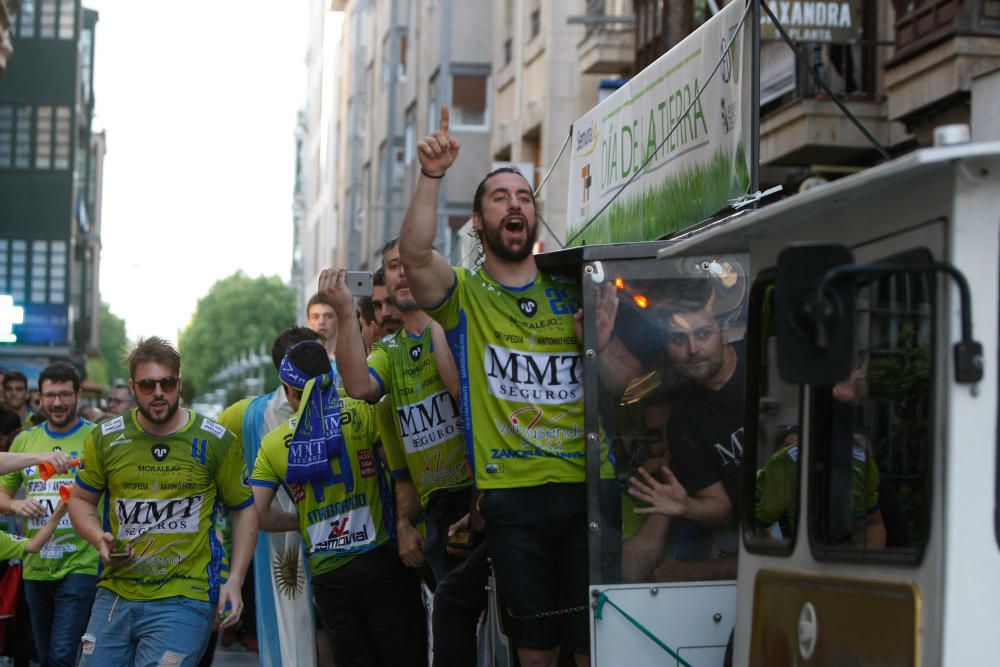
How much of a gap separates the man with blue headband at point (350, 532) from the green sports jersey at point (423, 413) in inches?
29.2

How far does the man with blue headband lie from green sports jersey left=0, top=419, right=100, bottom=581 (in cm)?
242

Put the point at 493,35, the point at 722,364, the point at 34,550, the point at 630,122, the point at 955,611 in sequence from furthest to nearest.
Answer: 1. the point at 493,35
2. the point at 34,550
3. the point at 630,122
4. the point at 722,364
5. the point at 955,611

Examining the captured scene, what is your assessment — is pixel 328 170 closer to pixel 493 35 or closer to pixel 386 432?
pixel 493 35

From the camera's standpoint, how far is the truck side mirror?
3.73m

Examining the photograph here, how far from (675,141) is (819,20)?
10.9 m

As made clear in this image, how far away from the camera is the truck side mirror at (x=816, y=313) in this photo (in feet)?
12.2

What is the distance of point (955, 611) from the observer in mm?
3645

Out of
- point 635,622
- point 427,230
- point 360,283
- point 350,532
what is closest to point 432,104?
point 360,283

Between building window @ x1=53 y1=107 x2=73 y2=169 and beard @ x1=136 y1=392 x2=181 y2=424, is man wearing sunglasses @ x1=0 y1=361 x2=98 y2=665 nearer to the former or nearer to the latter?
beard @ x1=136 y1=392 x2=181 y2=424

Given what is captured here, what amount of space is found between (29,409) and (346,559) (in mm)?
13015

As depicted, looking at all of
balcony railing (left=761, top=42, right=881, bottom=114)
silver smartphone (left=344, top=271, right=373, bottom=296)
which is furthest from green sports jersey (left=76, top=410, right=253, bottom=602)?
balcony railing (left=761, top=42, right=881, bottom=114)

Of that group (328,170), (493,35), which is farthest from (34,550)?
(328,170)

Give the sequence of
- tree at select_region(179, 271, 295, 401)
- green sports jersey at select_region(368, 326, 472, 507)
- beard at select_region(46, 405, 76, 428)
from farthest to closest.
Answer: tree at select_region(179, 271, 295, 401), beard at select_region(46, 405, 76, 428), green sports jersey at select_region(368, 326, 472, 507)

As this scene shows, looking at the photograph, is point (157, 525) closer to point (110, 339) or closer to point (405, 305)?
point (405, 305)
